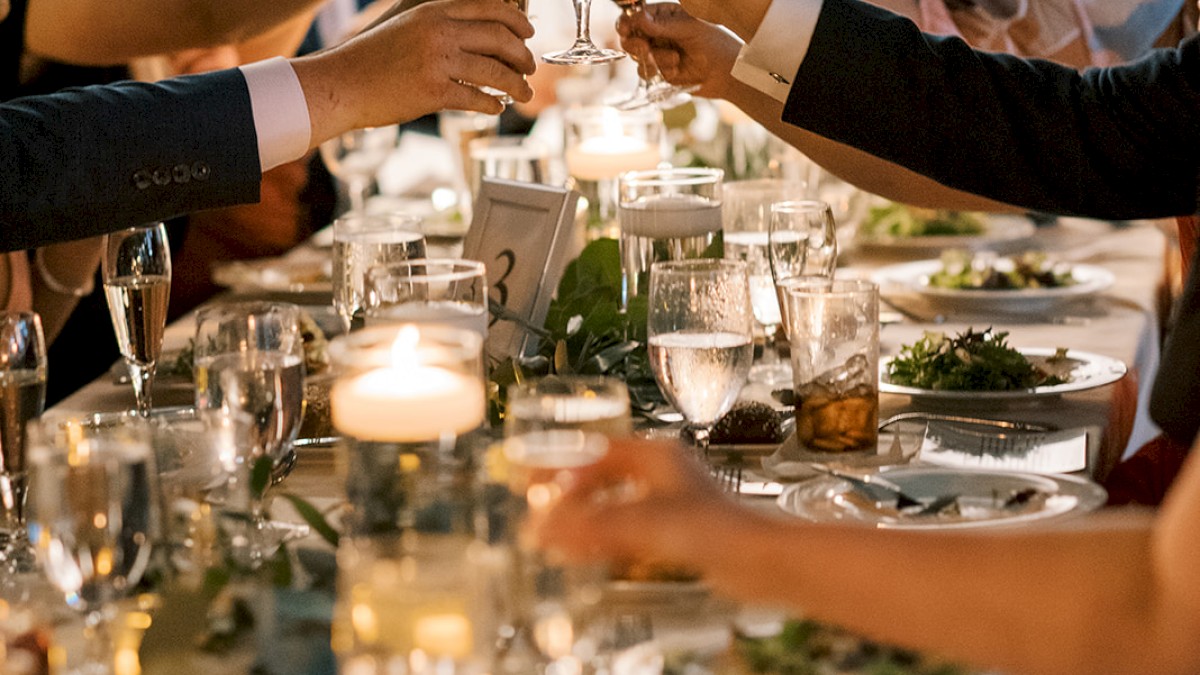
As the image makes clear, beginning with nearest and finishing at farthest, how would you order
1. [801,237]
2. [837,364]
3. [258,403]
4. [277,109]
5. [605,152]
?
[258,403] < [837,364] < [277,109] < [801,237] < [605,152]

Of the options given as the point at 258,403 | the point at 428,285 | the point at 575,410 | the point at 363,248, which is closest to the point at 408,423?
the point at 575,410

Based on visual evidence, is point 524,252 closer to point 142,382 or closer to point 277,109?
point 277,109

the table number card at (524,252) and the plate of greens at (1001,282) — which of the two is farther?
the plate of greens at (1001,282)

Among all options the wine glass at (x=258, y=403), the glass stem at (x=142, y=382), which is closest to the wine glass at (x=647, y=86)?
the glass stem at (x=142, y=382)

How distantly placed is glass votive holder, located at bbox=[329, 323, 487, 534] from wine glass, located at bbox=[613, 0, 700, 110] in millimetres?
969

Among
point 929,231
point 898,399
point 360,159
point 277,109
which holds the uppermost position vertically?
point 277,109

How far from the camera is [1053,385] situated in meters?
1.71

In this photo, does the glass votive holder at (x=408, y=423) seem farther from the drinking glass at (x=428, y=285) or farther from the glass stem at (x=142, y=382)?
the glass stem at (x=142, y=382)

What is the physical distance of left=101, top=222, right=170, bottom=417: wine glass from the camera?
1643 millimetres

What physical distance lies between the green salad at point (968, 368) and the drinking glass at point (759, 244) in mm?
172

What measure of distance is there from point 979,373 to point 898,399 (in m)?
0.10

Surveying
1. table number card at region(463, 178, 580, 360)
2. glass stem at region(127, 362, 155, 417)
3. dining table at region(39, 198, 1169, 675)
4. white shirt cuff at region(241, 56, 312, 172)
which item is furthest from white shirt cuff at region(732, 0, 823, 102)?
glass stem at region(127, 362, 155, 417)

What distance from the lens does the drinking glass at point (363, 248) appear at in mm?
1666

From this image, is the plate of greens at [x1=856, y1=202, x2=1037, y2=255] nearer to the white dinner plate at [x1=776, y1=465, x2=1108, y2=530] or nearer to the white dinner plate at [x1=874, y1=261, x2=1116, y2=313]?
the white dinner plate at [x1=874, y1=261, x2=1116, y2=313]
